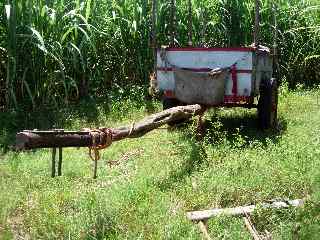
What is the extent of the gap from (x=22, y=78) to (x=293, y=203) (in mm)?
4090

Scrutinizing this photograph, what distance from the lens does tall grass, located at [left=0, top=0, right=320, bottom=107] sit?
298 inches

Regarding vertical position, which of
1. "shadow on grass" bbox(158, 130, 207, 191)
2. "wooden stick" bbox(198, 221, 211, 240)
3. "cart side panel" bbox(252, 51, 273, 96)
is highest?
"cart side panel" bbox(252, 51, 273, 96)

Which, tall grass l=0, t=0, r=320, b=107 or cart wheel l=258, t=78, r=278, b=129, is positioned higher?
tall grass l=0, t=0, r=320, b=107

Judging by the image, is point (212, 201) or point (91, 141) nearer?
point (91, 141)

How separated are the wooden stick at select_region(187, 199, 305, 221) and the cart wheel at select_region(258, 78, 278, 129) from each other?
237 cm

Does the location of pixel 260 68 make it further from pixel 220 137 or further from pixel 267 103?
pixel 220 137

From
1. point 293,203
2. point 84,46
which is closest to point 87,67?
point 84,46

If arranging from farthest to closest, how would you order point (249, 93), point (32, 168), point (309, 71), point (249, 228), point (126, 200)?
point (309, 71)
point (249, 93)
point (32, 168)
point (126, 200)
point (249, 228)

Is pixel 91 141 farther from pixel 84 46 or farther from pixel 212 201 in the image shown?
pixel 84 46

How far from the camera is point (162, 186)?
523cm

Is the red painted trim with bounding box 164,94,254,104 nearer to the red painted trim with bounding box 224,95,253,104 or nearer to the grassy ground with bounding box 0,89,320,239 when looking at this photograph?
the red painted trim with bounding box 224,95,253,104

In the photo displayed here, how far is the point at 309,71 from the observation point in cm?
970

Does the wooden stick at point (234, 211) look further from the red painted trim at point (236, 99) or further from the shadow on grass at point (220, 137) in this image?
the red painted trim at point (236, 99)

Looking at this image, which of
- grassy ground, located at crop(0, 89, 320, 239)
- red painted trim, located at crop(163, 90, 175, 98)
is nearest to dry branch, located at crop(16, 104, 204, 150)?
grassy ground, located at crop(0, 89, 320, 239)
